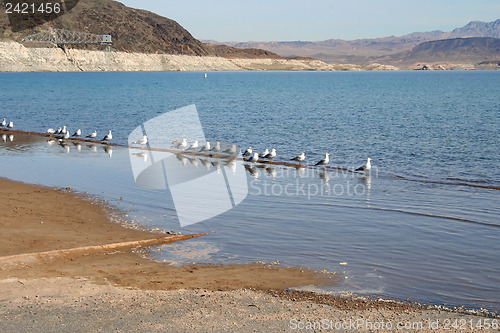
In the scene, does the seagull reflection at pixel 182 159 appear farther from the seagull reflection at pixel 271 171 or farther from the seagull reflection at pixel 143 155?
the seagull reflection at pixel 271 171

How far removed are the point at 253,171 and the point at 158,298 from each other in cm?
1354

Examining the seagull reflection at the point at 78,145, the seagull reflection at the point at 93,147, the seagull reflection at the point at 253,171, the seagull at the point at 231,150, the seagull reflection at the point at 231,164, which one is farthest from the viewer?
the seagull reflection at the point at 78,145

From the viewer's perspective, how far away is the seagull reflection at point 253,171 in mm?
21069

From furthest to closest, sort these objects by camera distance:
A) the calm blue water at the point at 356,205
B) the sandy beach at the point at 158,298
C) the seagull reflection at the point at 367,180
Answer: the seagull reflection at the point at 367,180, the calm blue water at the point at 356,205, the sandy beach at the point at 158,298

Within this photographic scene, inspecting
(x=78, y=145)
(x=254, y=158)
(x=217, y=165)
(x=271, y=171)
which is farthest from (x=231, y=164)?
(x=78, y=145)

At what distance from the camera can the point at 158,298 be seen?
340 inches

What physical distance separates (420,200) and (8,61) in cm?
18318

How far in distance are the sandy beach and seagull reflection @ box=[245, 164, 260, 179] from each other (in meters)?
9.31

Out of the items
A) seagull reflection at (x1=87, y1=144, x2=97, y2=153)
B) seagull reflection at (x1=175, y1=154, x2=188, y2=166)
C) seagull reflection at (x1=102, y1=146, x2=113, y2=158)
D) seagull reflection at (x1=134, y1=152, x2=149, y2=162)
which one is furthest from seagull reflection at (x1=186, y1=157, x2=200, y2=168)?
seagull reflection at (x1=87, y1=144, x2=97, y2=153)

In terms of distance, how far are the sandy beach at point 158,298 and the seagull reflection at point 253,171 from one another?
931 centimetres

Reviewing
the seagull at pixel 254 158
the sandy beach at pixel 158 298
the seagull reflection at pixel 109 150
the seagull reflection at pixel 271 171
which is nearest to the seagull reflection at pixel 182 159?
the seagull at pixel 254 158

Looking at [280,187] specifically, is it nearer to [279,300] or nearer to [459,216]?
[459,216]

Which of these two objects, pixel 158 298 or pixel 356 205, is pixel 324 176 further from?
pixel 158 298

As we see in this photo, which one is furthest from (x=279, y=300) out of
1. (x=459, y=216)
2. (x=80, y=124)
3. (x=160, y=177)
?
(x=80, y=124)
